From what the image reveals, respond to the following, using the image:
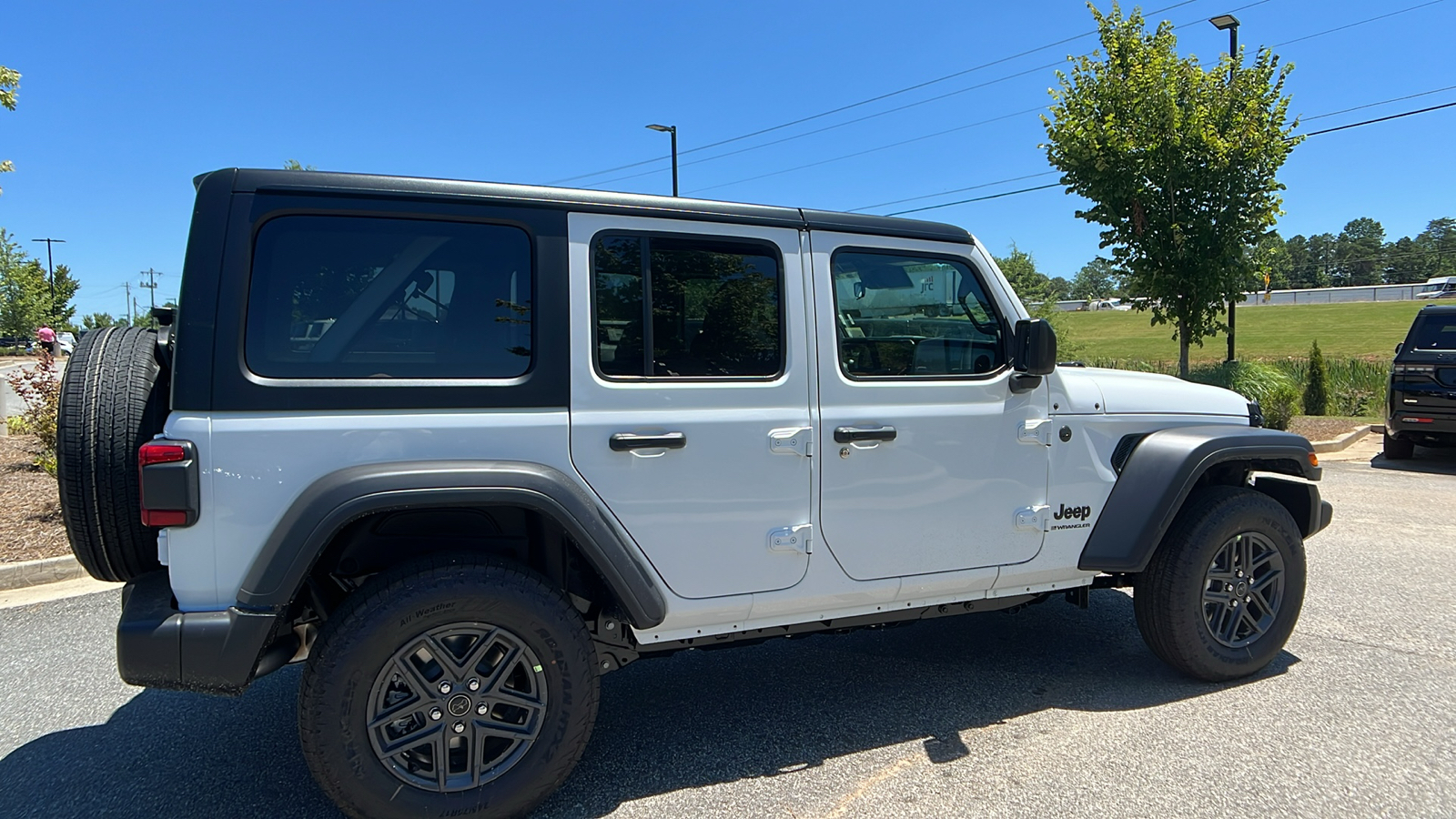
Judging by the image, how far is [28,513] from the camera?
717 centimetres

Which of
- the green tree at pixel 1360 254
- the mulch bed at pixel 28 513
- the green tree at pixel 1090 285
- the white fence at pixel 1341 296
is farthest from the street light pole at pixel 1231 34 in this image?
the green tree at pixel 1360 254

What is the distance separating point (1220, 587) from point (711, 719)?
91.7 inches

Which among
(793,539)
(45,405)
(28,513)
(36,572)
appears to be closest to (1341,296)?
(793,539)

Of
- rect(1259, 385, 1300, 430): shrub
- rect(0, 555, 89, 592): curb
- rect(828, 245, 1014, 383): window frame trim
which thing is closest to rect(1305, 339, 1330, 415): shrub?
rect(1259, 385, 1300, 430): shrub

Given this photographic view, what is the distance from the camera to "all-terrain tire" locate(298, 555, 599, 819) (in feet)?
8.46

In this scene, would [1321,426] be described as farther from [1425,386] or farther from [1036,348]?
[1036,348]

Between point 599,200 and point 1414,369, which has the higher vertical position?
point 599,200

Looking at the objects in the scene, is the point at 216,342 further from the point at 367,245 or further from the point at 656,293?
the point at 656,293

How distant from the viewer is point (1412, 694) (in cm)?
375

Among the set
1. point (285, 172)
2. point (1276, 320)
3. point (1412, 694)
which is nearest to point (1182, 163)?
point (1412, 694)

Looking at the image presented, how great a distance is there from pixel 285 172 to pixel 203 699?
8.17 ft

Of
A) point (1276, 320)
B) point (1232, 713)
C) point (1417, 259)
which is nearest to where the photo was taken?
point (1232, 713)

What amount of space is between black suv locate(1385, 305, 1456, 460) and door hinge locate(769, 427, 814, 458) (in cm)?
1048

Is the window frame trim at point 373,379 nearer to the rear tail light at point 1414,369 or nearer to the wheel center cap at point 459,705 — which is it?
the wheel center cap at point 459,705
